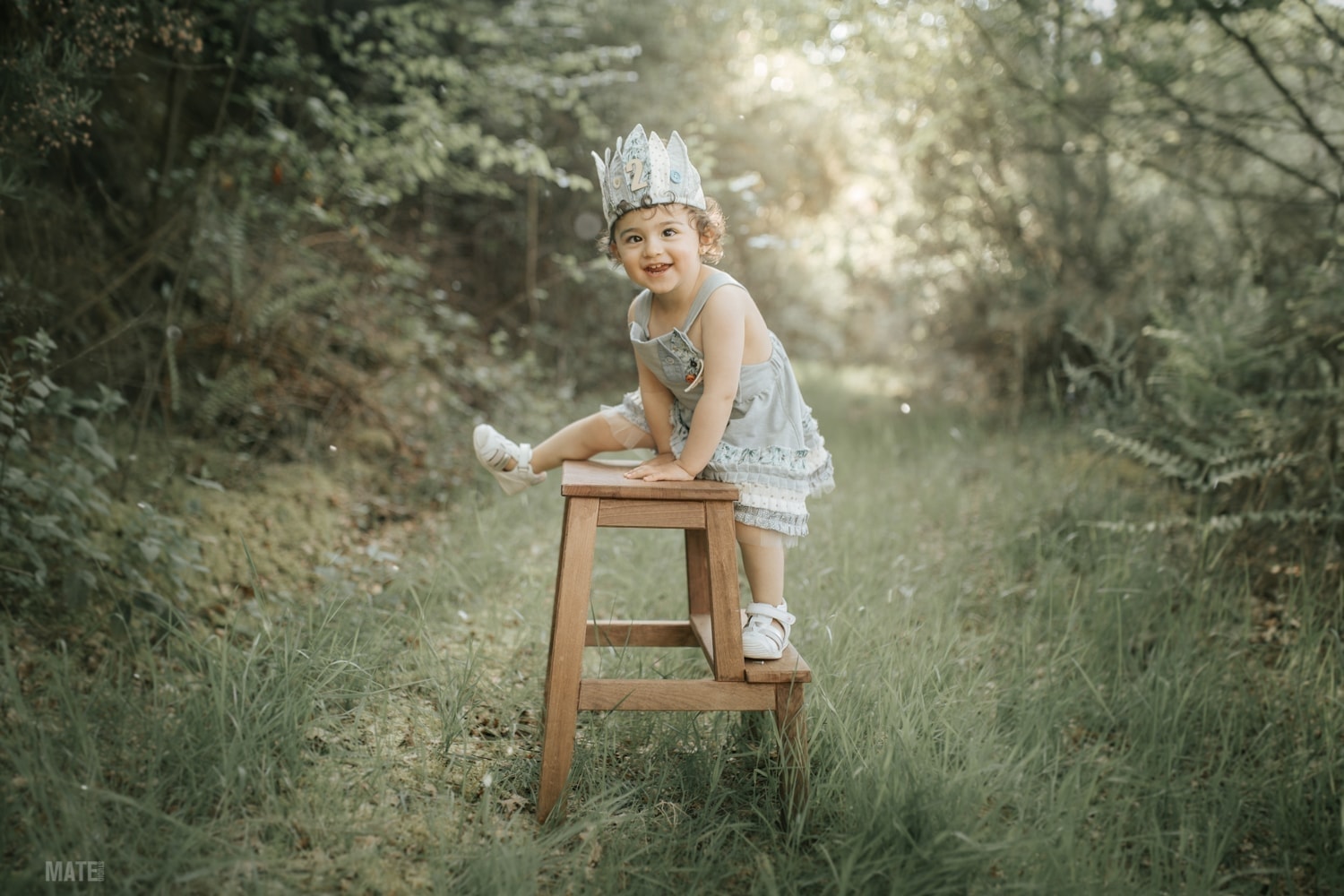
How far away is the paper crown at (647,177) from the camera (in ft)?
8.01

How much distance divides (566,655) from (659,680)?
0.24 m

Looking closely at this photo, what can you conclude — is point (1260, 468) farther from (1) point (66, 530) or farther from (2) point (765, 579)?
(1) point (66, 530)

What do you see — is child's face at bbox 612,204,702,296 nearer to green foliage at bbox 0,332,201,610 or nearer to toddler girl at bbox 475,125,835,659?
toddler girl at bbox 475,125,835,659

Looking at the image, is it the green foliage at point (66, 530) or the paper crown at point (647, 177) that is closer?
the paper crown at point (647, 177)

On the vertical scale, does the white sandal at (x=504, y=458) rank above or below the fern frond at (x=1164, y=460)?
below

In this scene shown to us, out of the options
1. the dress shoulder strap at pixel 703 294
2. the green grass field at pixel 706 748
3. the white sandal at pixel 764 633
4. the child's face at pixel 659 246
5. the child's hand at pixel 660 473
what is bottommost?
the green grass field at pixel 706 748

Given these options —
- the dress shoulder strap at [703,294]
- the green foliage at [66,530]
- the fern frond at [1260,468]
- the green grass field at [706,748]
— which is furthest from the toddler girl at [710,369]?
the fern frond at [1260,468]

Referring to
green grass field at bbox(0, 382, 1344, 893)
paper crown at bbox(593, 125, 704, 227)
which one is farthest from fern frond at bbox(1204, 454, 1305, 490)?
paper crown at bbox(593, 125, 704, 227)

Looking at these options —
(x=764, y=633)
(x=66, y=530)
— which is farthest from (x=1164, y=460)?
(x=66, y=530)

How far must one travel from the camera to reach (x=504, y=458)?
2.85 meters

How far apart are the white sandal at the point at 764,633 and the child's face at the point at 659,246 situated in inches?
36.5

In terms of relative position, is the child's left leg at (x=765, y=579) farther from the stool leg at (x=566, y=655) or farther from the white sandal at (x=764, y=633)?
the stool leg at (x=566, y=655)

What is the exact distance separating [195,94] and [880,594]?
523 centimetres

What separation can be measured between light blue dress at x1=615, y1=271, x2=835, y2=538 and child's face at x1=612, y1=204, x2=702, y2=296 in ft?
0.27
